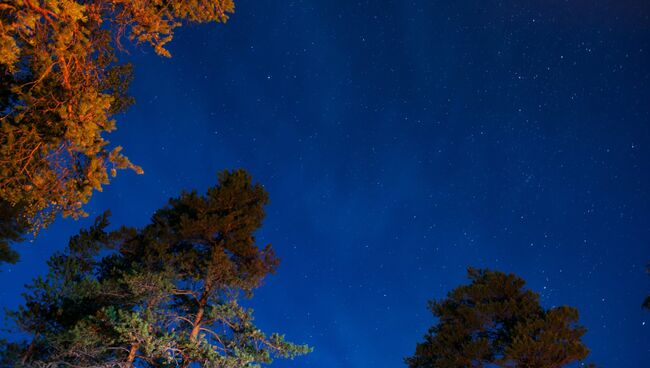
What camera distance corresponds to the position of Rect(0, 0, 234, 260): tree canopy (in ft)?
14.8

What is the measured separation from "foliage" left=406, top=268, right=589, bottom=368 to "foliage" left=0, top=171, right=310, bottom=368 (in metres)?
7.40

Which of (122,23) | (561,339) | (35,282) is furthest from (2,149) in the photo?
(561,339)

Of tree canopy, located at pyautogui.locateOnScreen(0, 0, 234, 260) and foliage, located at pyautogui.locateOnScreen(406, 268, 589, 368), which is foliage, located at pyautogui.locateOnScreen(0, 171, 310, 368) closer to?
tree canopy, located at pyautogui.locateOnScreen(0, 0, 234, 260)

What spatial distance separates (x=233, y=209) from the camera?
14570 millimetres

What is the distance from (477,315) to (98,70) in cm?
1616

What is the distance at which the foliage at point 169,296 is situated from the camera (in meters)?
10.8

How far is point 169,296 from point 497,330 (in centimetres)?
1350

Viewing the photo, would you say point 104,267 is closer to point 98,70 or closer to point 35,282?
point 35,282

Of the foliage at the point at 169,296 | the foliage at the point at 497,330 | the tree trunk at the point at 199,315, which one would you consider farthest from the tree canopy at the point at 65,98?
the foliage at the point at 497,330

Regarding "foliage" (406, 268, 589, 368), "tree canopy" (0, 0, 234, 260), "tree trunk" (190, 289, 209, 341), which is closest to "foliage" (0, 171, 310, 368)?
"tree trunk" (190, 289, 209, 341)

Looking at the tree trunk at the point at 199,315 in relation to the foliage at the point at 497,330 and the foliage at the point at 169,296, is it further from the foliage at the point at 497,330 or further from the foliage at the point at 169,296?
the foliage at the point at 497,330

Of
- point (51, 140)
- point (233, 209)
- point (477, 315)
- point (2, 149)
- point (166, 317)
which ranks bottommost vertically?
point (2, 149)

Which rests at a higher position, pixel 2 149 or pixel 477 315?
pixel 477 315

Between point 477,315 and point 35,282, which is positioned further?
point 477,315
